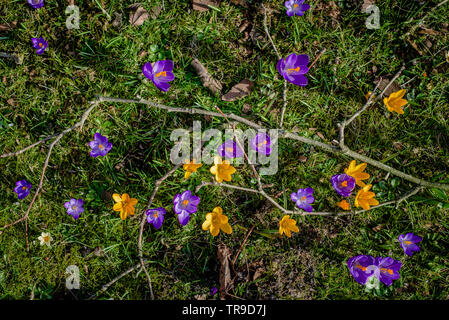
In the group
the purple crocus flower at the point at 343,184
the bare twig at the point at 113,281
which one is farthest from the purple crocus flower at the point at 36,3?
the purple crocus flower at the point at 343,184

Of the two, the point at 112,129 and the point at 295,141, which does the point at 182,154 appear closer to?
the point at 112,129

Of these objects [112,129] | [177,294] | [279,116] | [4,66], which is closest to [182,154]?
[112,129]

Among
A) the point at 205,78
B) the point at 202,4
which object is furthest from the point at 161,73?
the point at 202,4

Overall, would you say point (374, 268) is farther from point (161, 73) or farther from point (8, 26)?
point (8, 26)

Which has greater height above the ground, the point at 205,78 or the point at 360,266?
the point at 205,78

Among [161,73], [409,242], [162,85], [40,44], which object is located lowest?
[409,242]

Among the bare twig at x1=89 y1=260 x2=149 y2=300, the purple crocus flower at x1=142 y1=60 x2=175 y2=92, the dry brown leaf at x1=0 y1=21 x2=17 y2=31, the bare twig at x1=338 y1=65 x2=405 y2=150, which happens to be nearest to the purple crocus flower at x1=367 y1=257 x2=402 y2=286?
the bare twig at x1=338 y1=65 x2=405 y2=150

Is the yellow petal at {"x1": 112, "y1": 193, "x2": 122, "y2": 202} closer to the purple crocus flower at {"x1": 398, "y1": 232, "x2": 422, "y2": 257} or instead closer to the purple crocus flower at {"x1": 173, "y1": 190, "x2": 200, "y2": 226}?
the purple crocus flower at {"x1": 173, "y1": 190, "x2": 200, "y2": 226}
